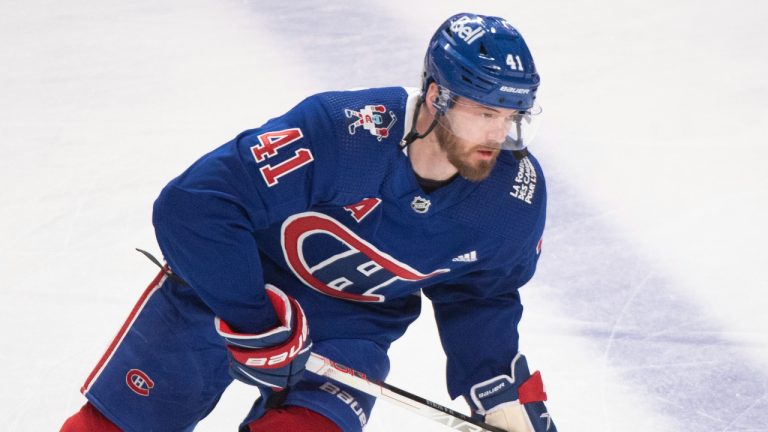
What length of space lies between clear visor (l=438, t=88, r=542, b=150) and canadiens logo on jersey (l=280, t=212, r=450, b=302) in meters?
0.35

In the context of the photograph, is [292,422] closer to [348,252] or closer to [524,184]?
[348,252]

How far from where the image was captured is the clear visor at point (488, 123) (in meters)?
2.40

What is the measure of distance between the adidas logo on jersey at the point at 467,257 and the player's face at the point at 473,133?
0.22m

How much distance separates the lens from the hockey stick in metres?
2.56

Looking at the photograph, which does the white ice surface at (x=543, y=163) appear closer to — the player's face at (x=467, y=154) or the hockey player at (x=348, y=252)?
the hockey player at (x=348, y=252)

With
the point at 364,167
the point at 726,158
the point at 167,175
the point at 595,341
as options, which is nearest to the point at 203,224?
the point at 364,167

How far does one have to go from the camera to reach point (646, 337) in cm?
340

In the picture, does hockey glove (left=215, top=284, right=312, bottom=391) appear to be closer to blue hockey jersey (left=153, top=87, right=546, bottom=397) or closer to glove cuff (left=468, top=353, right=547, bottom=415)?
blue hockey jersey (left=153, top=87, right=546, bottom=397)

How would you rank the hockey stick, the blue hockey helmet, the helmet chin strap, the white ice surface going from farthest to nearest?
1. the white ice surface
2. the hockey stick
3. the helmet chin strap
4. the blue hockey helmet

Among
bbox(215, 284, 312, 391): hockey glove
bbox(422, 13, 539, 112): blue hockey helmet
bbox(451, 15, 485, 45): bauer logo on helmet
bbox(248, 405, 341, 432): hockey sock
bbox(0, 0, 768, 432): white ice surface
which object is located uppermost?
bbox(451, 15, 485, 45): bauer logo on helmet

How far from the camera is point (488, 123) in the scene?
241 cm

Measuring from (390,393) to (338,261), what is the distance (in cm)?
32

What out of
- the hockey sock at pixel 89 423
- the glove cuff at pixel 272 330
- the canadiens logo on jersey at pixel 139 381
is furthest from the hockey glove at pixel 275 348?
the hockey sock at pixel 89 423

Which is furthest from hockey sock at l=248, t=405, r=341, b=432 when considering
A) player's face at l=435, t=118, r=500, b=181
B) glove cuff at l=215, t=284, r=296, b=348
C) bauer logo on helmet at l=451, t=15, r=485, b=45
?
bauer logo on helmet at l=451, t=15, r=485, b=45
